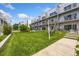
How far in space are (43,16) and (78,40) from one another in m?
11.0

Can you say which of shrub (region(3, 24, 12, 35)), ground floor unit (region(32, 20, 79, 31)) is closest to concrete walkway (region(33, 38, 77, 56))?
ground floor unit (region(32, 20, 79, 31))

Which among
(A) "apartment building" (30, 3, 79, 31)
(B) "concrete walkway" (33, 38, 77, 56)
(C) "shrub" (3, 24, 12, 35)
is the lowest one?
(B) "concrete walkway" (33, 38, 77, 56)

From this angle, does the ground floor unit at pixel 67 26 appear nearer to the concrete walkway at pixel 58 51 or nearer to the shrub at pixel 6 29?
the shrub at pixel 6 29

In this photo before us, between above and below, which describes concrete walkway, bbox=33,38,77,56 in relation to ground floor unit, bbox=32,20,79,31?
below

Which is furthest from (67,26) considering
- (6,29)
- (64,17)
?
(6,29)

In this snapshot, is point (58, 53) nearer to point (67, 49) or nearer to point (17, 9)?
point (67, 49)

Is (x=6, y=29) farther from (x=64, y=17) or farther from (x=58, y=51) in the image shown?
(x=58, y=51)

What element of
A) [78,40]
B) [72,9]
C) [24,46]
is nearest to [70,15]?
[72,9]

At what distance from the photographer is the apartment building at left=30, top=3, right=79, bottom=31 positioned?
13547mm

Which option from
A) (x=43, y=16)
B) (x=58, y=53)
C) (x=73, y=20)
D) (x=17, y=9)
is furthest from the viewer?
(x=43, y=16)

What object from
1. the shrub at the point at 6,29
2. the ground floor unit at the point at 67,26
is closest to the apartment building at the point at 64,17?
the ground floor unit at the point at 67,26

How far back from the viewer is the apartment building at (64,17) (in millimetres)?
13547

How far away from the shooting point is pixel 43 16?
19.0 m

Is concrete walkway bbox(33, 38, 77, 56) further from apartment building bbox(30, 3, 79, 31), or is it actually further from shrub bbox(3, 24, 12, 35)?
shrub bbox(3, 24, 12, 35)
